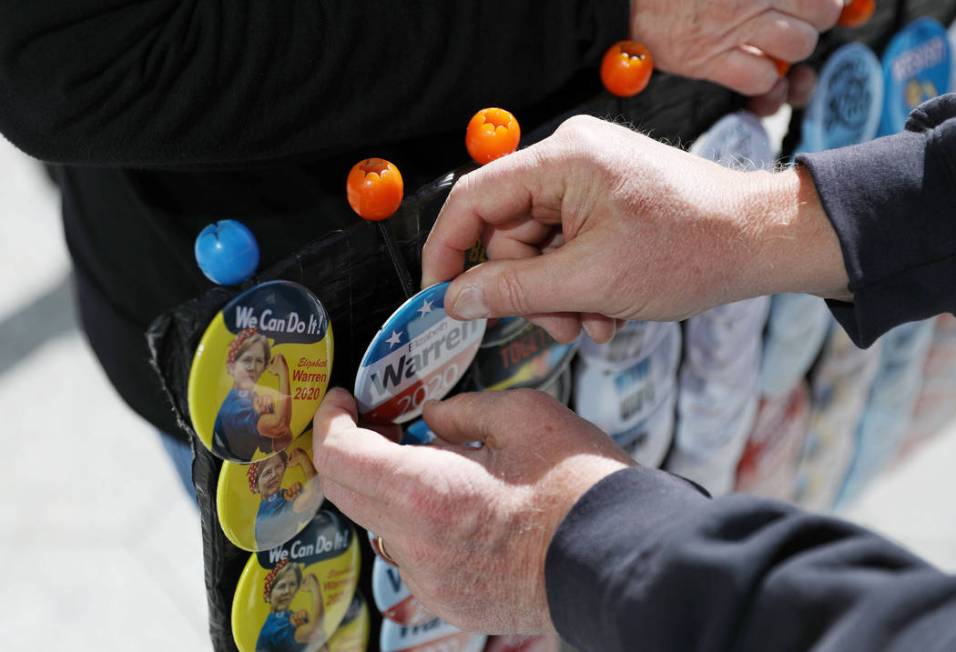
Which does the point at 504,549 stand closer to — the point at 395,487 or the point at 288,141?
the point at 395,487

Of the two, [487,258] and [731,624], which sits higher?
[487,258]

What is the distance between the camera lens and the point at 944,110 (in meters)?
0.79

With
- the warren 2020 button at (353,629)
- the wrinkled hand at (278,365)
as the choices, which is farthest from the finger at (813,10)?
the warren 2020 button at (353,629)

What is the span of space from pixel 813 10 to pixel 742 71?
89 mm

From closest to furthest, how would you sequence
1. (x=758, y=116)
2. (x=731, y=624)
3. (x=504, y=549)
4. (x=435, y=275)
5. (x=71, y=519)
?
(x=731, y=624), (x=504, y=549), (x=435, y=275), (x=758, y=116), (x=71, y=519)

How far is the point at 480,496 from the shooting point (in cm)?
66

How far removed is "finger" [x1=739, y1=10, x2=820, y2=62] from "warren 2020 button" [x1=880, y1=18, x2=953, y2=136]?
224 mm

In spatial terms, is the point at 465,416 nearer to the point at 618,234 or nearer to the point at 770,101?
the point at 618,234

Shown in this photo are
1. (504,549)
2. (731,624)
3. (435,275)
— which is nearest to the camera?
(731,624)

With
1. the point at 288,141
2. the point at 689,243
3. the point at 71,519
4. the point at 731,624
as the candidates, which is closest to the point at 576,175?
the point at 689,243

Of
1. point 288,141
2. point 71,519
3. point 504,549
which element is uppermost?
point 288,141

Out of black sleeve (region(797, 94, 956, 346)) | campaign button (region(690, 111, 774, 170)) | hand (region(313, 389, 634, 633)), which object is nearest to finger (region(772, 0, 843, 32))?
campaign button (region(690, 111, 774, 170))

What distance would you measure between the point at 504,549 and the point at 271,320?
221 millimetres

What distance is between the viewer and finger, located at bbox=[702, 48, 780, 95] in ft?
3.01
